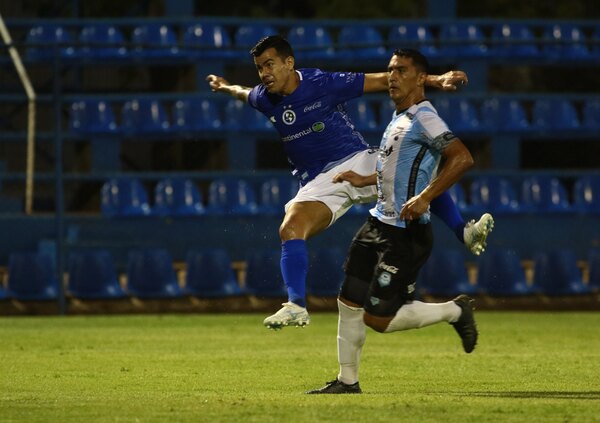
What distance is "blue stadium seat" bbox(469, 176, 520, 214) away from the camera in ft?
57.6

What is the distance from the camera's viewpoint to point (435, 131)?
7.72 metres

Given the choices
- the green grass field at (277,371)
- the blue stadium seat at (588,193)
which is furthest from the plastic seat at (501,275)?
the blue stadium seat at (588,193)

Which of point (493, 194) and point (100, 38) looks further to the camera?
point (100, 38)

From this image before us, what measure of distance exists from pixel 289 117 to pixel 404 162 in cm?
131

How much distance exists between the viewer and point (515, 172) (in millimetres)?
17906

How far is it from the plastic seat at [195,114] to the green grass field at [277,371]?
3.45 metres

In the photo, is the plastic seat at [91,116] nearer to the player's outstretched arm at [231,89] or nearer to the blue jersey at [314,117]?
the player's outstretched arm at [231,89]

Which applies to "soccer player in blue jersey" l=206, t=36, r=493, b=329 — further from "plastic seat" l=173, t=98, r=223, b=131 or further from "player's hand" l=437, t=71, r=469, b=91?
"plastic seat" l=173, t=98, r=223, b=131

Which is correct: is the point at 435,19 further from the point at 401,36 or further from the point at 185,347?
the point at 185,347

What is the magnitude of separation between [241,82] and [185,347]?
31.9 feet

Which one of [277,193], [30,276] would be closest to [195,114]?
[277,193]

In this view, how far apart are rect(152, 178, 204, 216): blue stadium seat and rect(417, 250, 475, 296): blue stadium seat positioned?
3.06 metres

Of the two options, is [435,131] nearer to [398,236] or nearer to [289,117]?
[398,236]

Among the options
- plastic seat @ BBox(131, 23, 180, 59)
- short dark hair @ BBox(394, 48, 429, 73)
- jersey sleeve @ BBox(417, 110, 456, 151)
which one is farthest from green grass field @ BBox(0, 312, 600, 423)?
plastic seat @ BBox(131, 23, 180, 59)
